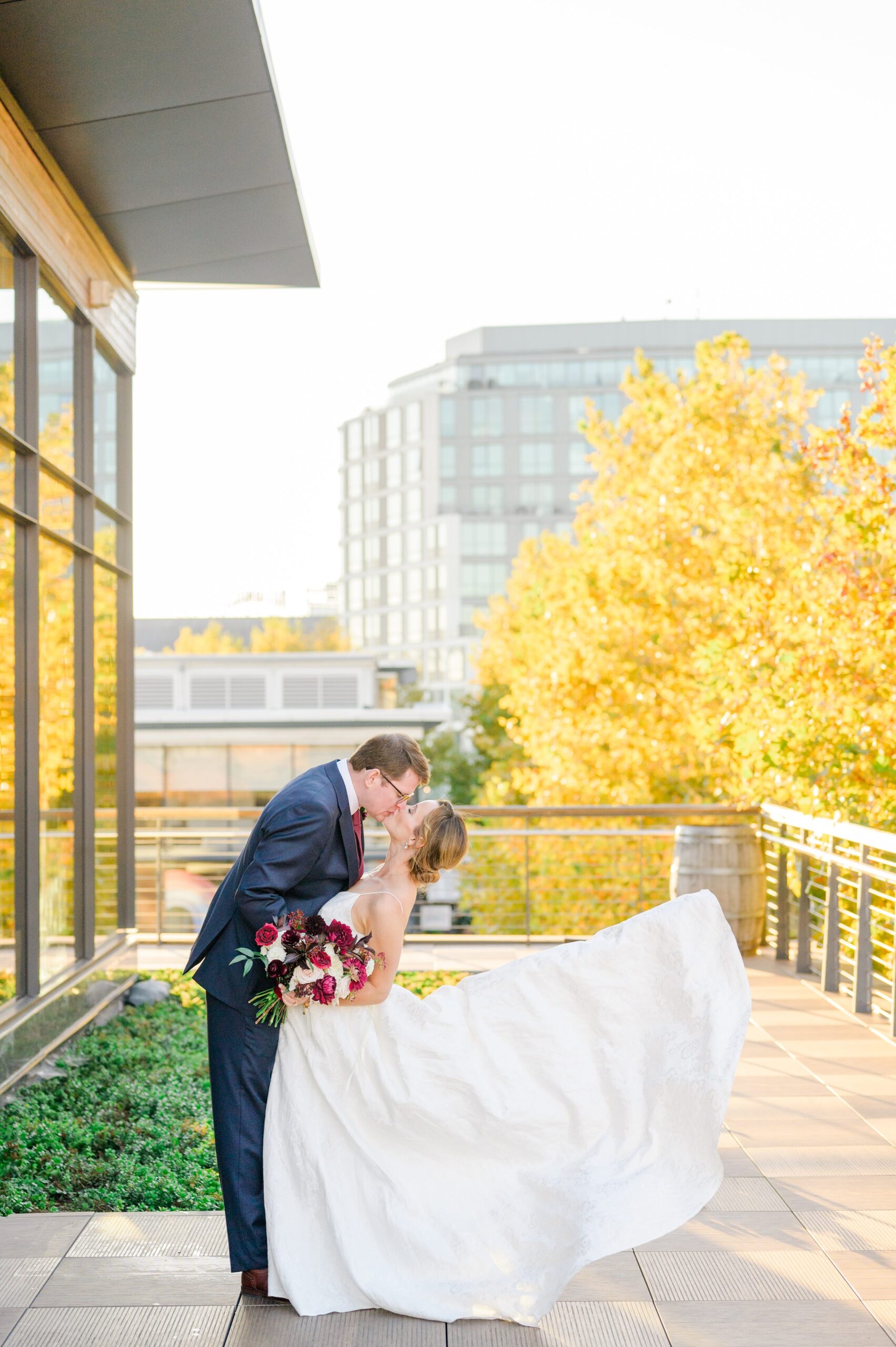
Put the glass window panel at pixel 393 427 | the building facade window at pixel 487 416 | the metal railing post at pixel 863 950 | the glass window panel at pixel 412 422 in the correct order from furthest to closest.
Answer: the glass window panel at pixel 393 427 < the glass window panel at pixel 412 422 < the building facade window at pixel 487 416 < the metal railing post at pixel 863 950

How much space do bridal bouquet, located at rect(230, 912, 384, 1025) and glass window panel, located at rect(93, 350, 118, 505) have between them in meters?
4.88

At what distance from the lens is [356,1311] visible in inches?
150

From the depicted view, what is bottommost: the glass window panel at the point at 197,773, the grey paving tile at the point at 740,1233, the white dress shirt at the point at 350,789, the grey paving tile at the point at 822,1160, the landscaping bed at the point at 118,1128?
the glass window panel at the point at 197,773

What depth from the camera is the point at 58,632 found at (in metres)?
7.21

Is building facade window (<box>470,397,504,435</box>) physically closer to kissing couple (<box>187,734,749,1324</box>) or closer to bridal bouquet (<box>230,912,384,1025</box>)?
kissing couple (<box>187,734,749,1324</box>)

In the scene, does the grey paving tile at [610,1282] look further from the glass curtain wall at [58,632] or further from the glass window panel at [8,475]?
the glass window panel at [8,475]

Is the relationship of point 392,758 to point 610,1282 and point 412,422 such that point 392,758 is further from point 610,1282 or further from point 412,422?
point 412,422

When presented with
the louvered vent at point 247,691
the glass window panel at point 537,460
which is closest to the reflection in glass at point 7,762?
the louvered vent at point 247,691

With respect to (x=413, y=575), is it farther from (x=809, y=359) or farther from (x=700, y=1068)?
(x=700, y=1068)

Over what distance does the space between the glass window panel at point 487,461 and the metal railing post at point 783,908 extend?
84570 millimetres

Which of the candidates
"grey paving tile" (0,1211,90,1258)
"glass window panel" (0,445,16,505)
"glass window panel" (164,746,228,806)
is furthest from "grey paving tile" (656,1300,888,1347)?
"glass window panel" (164,746,228,806)

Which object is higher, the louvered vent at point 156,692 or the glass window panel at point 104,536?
the glass window panel at point 104,536

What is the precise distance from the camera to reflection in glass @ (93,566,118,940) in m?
8.10

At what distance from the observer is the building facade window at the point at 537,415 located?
9200cm
